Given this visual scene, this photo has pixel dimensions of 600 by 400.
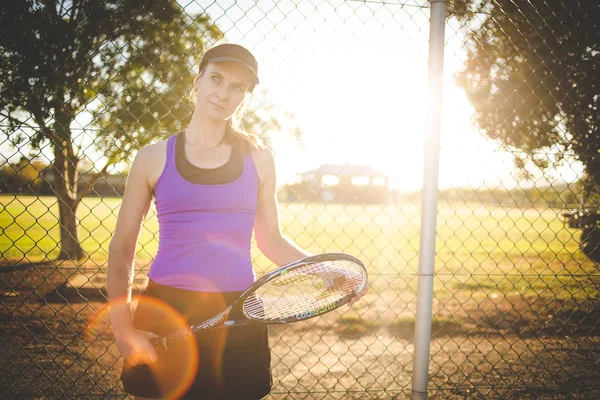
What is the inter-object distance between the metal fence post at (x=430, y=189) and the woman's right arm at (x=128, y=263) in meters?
1.42

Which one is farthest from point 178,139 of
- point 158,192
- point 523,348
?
point 523,348

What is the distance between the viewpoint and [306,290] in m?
1.91

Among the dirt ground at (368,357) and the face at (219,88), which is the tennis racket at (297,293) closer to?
the face at (219,88)

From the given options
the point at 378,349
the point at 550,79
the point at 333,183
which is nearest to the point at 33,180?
the point at 333,183

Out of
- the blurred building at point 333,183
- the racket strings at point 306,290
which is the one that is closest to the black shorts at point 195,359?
the racket strings at point 306,290

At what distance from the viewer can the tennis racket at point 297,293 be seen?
1.72m

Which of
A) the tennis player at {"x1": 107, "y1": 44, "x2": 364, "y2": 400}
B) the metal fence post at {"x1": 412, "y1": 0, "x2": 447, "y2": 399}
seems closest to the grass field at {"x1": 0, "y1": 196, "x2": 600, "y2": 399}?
the metal fence post at {"x1": 412, "y1": 0, "x2": 447, "y2": 399}

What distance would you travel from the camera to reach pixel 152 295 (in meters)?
1.78

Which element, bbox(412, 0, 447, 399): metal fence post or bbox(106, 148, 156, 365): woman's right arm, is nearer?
bbox(106, 148, 156, 365): woman's right arm

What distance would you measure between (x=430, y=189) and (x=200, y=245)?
126cm

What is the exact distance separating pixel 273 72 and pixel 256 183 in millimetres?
984

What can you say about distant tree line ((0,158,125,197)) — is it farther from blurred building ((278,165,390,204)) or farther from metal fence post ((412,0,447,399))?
metal fence post ((412,0,447,399))

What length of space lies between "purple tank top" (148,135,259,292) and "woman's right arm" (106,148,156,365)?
84mm

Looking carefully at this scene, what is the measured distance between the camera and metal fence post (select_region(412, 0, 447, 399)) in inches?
82.2
